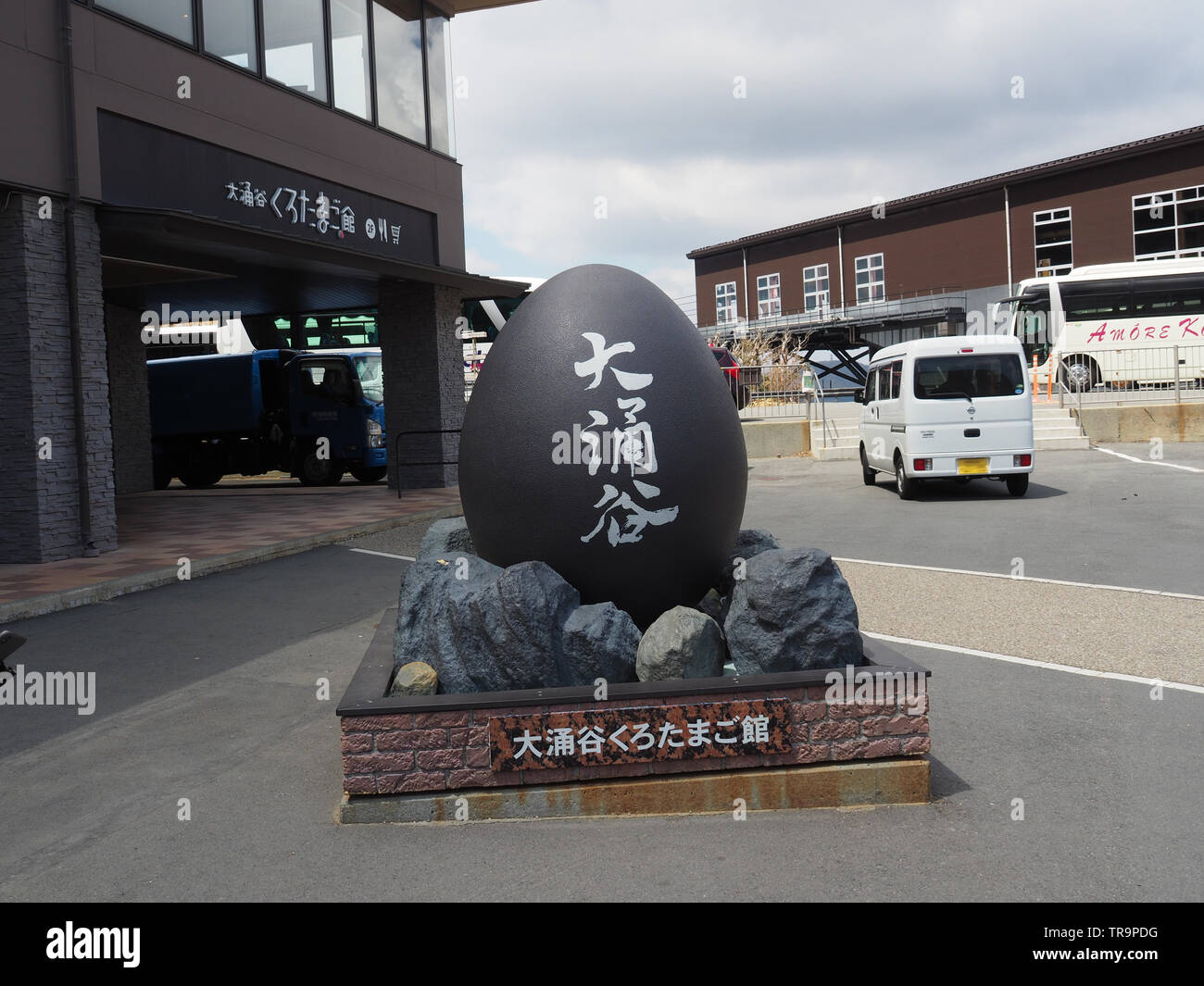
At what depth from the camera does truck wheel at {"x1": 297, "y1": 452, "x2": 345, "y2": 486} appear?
21875 mm

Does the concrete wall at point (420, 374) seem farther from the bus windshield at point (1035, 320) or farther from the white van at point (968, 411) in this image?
the bus windshield at point (1035, 320)

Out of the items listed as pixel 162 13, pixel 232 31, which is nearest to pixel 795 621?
pixel 162 13

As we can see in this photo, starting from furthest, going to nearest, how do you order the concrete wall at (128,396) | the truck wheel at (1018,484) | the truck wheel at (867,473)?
the concrete wall at (128,396)
the truck wheel at (867,473)
the truck wheel at (1018,484)

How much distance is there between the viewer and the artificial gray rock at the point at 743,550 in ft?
17.7

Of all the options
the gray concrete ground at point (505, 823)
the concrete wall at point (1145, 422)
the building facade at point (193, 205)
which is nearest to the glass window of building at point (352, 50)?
the building facade at point (193, 205)

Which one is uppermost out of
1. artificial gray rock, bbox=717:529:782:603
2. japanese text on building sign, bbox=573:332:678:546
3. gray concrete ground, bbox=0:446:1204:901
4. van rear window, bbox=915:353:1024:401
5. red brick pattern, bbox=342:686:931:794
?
van rear window, bbox=915:353:1024:401

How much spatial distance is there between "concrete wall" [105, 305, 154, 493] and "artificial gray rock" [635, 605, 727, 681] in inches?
672

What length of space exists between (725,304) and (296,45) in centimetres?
3576

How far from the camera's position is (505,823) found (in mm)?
4070

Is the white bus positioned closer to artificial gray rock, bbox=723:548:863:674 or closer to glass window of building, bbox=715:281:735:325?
glass window of building, bbox=715:281:735:325

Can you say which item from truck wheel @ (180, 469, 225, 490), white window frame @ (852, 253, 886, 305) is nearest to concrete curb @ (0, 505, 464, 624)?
truck wheel @ (180, 469, 225, 490)

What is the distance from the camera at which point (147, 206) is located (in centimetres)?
1164

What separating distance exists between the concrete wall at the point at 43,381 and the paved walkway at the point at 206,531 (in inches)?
17.3

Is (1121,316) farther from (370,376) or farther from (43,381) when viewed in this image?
(43,381)
